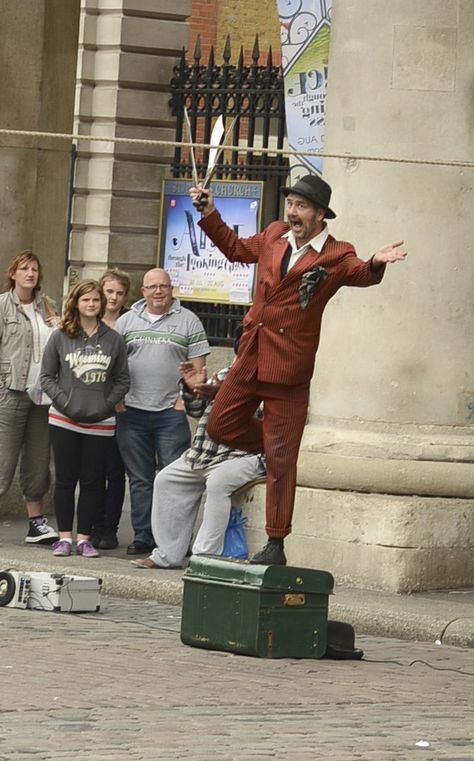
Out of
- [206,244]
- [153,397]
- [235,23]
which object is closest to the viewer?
[153,397]

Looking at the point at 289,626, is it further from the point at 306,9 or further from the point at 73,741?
the point at 306,9

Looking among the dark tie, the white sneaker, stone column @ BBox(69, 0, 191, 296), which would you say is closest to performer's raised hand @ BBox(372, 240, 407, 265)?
the dark tie

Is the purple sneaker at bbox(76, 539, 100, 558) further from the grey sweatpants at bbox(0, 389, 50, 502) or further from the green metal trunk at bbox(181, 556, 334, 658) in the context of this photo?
the green metal trunk at bbox(181, 556, 334, 658)

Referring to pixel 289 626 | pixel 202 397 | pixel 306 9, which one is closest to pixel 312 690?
pixel 289 626

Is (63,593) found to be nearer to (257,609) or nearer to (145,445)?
(257,609)

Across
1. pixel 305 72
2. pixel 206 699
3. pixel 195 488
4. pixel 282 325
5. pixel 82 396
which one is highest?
pixel 305 72

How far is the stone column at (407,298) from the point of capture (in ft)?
35.1

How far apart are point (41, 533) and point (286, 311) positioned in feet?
11.4

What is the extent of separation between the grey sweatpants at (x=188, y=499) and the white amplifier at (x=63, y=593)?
4.13ft

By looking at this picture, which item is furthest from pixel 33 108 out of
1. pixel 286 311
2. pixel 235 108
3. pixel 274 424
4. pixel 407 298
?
pixel 274 424

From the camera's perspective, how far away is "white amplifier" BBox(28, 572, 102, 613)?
9.62 meters

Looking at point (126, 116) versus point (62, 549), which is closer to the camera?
point (62, 549)

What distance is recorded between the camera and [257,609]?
860 cm

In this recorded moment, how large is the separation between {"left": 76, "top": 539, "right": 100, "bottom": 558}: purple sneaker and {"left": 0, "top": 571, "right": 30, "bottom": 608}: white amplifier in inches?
69.7
